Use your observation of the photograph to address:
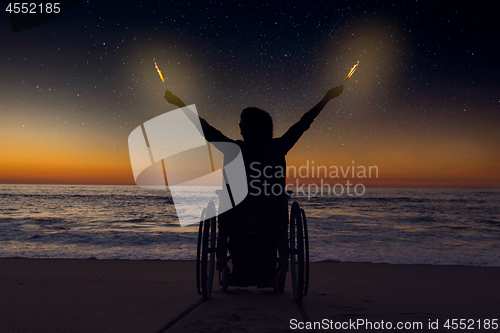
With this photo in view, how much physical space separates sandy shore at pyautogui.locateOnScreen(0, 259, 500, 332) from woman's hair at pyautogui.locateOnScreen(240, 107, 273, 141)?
1.37 m

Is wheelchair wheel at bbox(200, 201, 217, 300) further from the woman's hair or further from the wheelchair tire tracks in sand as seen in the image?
the woman's hair

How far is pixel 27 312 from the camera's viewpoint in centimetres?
245

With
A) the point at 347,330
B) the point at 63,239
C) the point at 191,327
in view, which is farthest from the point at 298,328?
the point at 63,239

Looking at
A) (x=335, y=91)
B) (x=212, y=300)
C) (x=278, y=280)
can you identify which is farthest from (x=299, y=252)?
(x=335, y=91)

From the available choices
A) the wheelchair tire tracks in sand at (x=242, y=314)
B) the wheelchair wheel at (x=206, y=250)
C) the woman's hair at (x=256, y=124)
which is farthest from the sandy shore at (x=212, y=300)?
the woman's hair at (x=256, y=124)

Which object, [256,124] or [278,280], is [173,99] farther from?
[278,280]

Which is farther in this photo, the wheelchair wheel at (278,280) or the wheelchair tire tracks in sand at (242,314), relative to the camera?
the wheelchair wheel at (278,280)

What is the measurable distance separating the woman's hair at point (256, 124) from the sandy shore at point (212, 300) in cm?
137

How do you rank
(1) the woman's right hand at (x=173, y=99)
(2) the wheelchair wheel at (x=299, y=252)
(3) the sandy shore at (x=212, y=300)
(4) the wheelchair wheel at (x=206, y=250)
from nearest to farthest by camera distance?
(3) the sandy shore at (x=212, y=300) < (2) the wheelchair wheel at (x=299, y=252) < (4) the wheelchair wheel at (x=206, y=250) < (1) the woman's right hand at (x=173, y=99)

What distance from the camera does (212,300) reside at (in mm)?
2674

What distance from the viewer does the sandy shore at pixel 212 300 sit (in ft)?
7.12

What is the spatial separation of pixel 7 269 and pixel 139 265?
167cm

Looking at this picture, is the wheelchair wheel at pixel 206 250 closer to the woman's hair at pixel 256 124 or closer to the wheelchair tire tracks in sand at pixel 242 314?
the wheelchair tire tracks in sand at pixel 242 314

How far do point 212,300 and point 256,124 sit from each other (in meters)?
1.51
